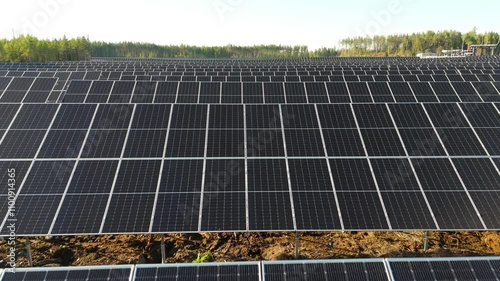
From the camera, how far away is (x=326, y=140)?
52.3ft

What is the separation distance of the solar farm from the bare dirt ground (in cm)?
282

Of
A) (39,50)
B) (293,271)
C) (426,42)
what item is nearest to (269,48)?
(426,42)

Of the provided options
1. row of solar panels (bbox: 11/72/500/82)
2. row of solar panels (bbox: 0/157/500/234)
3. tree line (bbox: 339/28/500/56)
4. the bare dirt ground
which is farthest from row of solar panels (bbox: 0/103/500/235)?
tree line (bbox: 339/28/500/56)

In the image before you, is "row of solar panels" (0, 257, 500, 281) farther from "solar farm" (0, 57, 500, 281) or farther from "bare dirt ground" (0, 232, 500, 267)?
"bare dirt ground" (0, 232, 500, 267)

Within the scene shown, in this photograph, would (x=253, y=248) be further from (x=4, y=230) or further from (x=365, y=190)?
(x=4, y=230)

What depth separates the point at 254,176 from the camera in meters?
14.1

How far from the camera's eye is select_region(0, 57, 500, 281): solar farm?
31.4 feet

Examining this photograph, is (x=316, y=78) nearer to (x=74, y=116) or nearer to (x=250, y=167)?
(x=250, y=167)

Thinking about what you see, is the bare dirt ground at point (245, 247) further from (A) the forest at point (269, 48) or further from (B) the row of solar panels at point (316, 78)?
(A) the forest at point (269, 48)

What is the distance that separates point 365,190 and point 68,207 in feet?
35.5

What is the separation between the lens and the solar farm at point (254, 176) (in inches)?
377

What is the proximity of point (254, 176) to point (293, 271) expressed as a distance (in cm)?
524

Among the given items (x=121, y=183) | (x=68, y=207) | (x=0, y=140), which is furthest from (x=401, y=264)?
(x=0, y=140)

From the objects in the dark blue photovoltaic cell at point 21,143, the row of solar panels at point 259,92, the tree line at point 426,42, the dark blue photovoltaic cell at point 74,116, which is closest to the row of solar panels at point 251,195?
the dark blue photovoltaic cell at point 21,143
